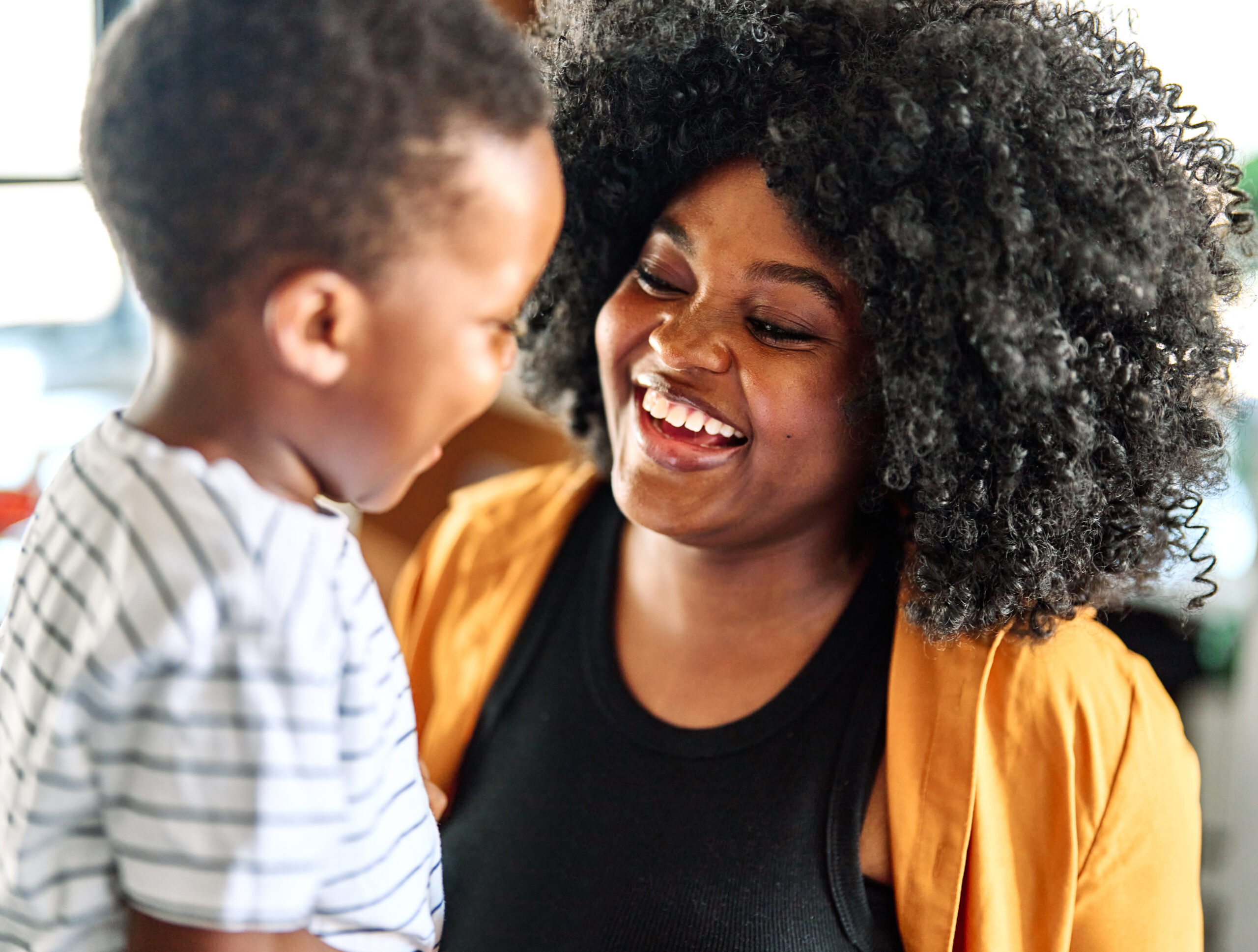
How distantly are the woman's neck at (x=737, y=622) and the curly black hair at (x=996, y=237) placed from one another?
11 centimetres

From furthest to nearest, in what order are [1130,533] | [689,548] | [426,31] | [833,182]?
[689,548]
[1130,533]
[833,182]
[426,31]

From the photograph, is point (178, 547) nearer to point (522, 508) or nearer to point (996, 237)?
point (996, 237)

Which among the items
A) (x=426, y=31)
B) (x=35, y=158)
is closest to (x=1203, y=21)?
(x=426, y=31)

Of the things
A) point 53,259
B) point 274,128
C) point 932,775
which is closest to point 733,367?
point 932,775

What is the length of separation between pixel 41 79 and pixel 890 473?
63.9 inches

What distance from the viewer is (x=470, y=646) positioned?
4.22 ft

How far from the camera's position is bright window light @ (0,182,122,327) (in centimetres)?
191

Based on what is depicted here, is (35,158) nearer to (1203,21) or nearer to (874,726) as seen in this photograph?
(874,726)

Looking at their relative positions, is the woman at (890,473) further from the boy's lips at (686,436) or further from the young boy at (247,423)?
the young boy at (247,423)

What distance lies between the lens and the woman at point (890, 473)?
37.1 inches

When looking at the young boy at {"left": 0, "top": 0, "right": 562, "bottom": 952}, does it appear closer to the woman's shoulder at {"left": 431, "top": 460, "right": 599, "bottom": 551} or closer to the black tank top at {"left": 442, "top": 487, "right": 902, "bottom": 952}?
the black tank top at {"left": 442, "top": 487, "right": 902, "bottom": 952}

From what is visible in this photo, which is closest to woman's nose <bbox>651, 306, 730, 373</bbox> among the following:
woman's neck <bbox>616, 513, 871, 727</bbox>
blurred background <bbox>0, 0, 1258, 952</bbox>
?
woman's neck <bbox>616, 513, 871, 727</bbox>

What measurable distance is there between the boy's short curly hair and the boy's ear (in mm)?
12

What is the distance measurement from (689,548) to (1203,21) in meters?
1.53
